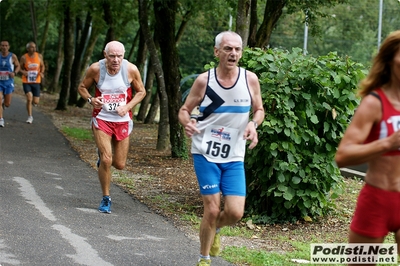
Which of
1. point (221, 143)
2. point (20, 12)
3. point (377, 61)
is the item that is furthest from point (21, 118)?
point (20, 12)

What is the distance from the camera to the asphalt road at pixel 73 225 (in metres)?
7.12

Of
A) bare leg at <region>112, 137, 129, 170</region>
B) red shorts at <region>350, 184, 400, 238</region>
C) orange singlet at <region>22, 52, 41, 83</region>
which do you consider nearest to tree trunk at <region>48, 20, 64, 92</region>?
orange singlet at <region>22, 52, 41, 83</region>

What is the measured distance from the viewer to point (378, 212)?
453cm

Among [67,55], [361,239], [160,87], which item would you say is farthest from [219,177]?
[67,55]

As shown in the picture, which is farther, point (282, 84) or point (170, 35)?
point (170, 35)

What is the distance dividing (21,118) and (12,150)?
7848 mm

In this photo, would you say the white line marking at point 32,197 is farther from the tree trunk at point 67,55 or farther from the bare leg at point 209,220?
the tree trunk at point 67,55

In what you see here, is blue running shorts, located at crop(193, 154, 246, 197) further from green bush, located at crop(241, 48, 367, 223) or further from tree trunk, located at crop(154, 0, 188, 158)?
tree trunk, located at crop(154, 0, 188, 158)

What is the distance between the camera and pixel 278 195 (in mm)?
9062

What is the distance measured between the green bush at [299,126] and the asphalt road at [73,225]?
1.41 m

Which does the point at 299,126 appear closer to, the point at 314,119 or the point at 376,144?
the point at 314,119

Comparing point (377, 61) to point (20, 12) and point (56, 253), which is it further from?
point (20, 12)

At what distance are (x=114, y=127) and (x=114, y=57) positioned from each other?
2.90ft

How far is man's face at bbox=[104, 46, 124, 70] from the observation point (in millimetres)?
9233
